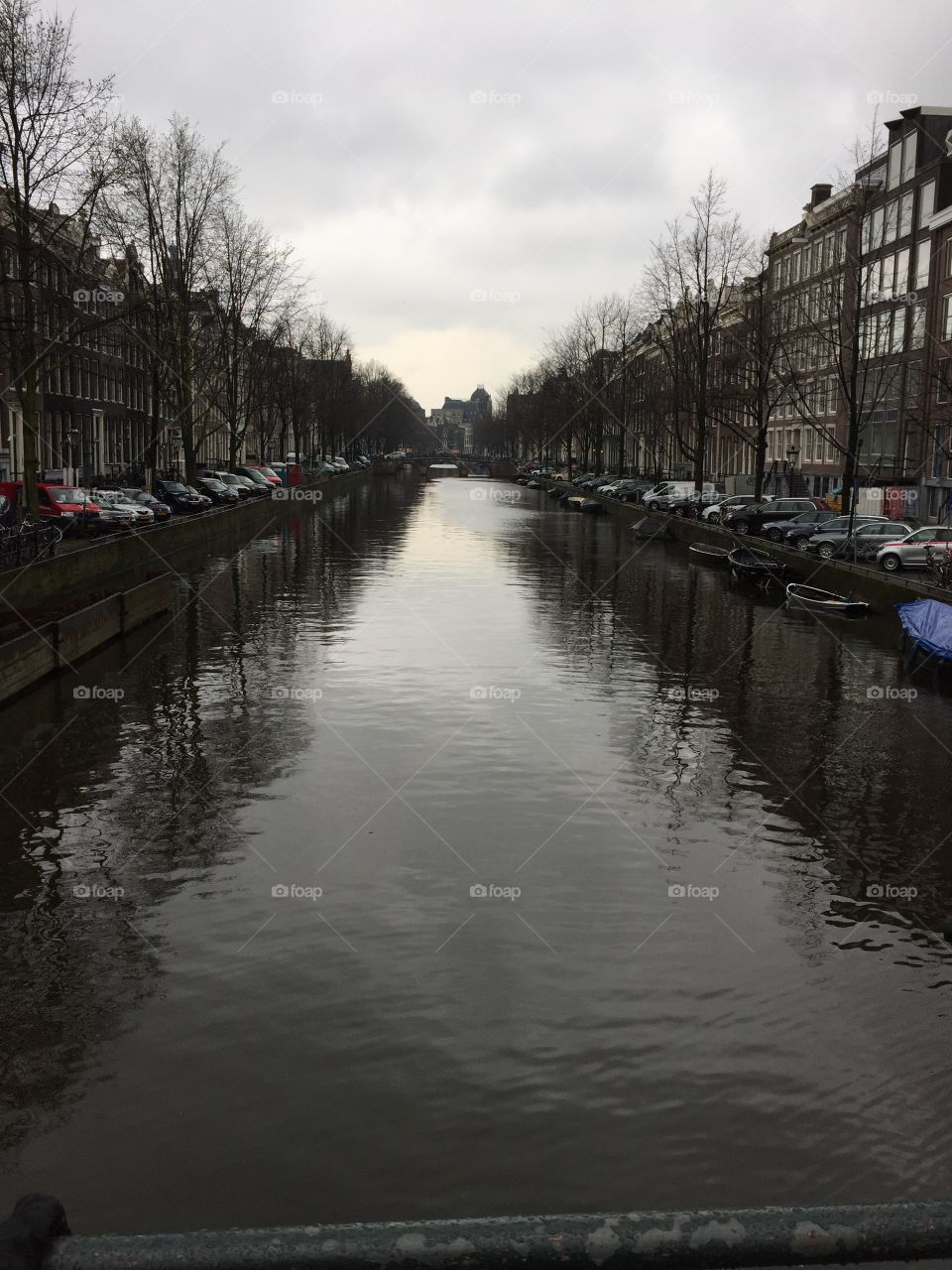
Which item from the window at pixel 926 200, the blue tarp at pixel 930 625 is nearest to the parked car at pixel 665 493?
the window at pixel 926 200

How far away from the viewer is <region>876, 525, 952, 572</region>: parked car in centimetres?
3653

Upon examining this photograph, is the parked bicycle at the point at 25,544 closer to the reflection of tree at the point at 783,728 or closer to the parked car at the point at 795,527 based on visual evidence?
the reflection of tree at the point at 783,728

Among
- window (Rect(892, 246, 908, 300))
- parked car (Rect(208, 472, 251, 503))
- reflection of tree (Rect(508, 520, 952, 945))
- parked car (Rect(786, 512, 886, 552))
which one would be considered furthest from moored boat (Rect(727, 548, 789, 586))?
parked car (Rect(208, 472, 251, 503))

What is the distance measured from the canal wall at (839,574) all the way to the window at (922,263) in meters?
17.1

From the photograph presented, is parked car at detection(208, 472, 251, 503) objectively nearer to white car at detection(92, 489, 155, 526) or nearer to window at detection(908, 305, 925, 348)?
white car at detection(92, 489, 155, 526)

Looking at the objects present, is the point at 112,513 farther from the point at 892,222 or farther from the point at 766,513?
the point at 892,222

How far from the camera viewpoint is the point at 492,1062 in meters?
8.89

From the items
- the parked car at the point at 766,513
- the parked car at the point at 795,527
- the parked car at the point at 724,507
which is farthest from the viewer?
the parked car at the point at 724,507

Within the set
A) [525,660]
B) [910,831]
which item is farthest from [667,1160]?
[525,660]

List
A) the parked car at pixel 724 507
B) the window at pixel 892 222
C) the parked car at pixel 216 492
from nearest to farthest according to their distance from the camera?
the parked car at pixel 724 507
the window at pixel 892 222
the parked car at pixel 216 492

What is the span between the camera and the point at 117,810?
1503 centimetres

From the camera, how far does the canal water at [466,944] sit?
768 cm

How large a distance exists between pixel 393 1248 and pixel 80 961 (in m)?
9.25

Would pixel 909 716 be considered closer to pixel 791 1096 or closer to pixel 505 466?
pixel 791 1096
